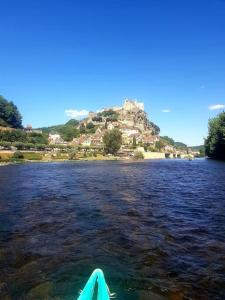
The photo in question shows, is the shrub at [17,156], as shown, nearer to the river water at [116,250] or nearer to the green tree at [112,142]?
the green tree at [112,142]

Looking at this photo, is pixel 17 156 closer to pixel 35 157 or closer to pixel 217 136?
pixel 35 157

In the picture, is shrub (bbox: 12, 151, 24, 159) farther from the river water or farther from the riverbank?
the river water

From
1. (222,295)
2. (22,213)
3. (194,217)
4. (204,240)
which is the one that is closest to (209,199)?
(194,217)

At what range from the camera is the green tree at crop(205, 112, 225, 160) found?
121 m

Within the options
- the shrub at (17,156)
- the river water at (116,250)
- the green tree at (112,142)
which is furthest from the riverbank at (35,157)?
the river water at (116,250)

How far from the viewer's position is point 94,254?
15.0 metres

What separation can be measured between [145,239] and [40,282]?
23.5ft

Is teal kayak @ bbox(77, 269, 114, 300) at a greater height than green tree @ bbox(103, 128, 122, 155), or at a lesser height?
lesser

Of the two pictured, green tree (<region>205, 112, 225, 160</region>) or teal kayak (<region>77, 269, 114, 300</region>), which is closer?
teal kayak (<region>77, 269, 114, 300</region>)

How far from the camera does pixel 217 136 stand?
123 meters

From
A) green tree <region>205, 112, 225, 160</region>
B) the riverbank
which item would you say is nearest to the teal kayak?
the riverbank

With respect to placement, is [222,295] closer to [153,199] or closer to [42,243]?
[42,243]

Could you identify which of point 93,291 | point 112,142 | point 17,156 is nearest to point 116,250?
point 93,291

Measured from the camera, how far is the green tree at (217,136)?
12094 cm
